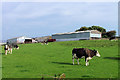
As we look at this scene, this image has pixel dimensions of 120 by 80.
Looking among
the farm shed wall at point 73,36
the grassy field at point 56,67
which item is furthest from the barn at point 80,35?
the grassy field at point 56,67

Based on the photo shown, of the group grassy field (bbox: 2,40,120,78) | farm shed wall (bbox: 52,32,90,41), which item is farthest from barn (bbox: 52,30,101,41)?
grassy field (bbox: 2,40,120,78)

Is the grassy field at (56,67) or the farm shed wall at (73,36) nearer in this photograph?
A: the grassy field at (56,67)

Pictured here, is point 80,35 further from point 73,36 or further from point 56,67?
point 56,67

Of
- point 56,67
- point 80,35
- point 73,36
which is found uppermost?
point 80,35

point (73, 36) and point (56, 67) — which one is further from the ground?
point (73, 36)

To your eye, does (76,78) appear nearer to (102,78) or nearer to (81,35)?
(102,78)

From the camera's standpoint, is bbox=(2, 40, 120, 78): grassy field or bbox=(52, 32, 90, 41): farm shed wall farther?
bbox=(52, 32, 90, 41): farm shed wall

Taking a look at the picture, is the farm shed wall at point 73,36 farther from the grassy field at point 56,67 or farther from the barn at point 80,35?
the grassy field at point 56,67

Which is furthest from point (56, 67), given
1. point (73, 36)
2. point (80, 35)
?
point (73, 36)

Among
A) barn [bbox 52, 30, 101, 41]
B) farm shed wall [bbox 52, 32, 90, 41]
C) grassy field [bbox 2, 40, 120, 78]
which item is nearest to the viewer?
grassy field [bbox 2, 40, 120, 78]

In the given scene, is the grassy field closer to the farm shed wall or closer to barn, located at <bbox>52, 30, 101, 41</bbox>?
barn, located at <bbox>52, 30, 101, 41</bbox>

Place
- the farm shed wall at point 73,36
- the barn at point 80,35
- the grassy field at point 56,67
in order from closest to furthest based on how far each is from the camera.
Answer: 1. the grassy field at point 56,67
2. the barn at point 80,35
3. the farm shed wall at point 73,36

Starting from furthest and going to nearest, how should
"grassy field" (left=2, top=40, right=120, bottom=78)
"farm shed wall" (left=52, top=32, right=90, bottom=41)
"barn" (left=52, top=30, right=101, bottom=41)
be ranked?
"farm shed wall" (left=52, top=32, right=90, bottom=41) → "barn" (left=52, top=30, right=101, bottom=41) → "grassy field" (left=2, top=40, right=120, bottom=78)

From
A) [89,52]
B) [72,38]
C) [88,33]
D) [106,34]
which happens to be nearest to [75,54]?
[89,52]
